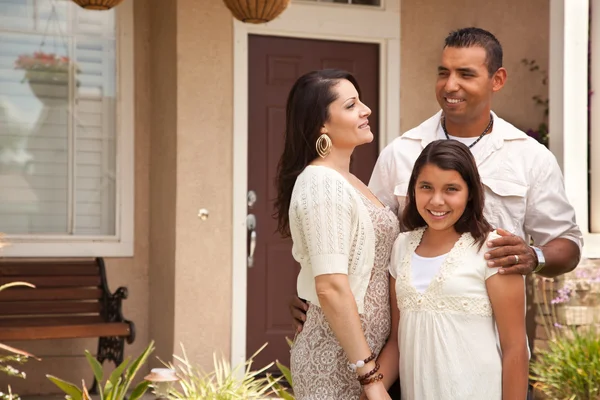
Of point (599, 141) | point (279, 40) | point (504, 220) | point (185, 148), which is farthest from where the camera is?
point (279, 40)

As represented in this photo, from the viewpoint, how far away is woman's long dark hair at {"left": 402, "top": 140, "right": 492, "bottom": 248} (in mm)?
2691

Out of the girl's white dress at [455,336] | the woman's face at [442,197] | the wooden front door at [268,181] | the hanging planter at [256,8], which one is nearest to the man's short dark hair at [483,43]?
the woman's face at [442,197]

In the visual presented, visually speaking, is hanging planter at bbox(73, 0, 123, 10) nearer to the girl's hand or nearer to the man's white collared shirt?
the man's white collared shirt

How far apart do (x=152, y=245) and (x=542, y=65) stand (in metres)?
3.44

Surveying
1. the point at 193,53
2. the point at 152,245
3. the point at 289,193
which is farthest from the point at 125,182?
the point at 289,193

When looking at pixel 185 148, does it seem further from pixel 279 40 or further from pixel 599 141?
pixel 599 141

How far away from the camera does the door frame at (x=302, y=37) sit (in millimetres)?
6695

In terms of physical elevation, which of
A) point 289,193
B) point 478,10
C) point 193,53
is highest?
point 478,10

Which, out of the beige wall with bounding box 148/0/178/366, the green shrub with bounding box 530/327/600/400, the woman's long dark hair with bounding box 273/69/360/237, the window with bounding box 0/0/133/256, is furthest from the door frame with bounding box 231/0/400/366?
the woman's long dark hair with bounding box 273/69/360/237

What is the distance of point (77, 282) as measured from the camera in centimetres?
676

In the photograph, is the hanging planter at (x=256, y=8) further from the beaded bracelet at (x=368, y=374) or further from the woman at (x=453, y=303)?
the beaded bracelet at (x=368, y=374)

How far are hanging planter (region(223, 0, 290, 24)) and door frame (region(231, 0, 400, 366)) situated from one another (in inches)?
39.4

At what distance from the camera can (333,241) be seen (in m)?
2.62

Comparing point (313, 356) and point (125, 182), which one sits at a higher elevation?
point (125, 182)
